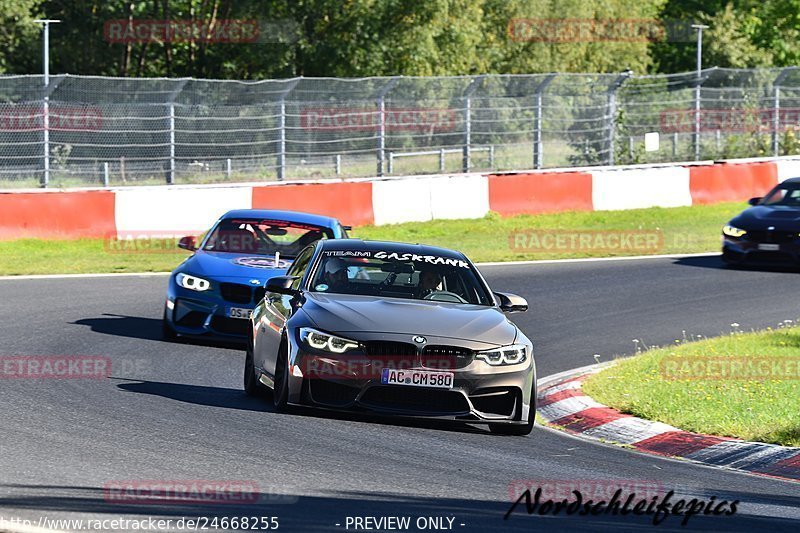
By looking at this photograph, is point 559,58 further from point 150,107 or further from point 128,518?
point 128,518

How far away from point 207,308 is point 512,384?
196 inches

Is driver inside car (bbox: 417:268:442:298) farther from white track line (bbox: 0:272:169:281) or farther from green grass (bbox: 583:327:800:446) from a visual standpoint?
white track line (bbox: 0:272:169:281)

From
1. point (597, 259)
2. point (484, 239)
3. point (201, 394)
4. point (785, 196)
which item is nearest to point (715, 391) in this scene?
point (201, 394)

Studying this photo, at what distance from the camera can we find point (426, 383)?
31.1 feet

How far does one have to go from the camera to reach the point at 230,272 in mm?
14023

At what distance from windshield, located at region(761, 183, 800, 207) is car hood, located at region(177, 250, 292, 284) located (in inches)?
417

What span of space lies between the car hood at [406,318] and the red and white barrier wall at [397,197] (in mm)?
12446

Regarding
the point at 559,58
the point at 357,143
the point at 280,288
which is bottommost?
the point at 280,288

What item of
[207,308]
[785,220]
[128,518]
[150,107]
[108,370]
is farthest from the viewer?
[150,107]

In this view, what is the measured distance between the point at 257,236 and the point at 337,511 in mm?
8503

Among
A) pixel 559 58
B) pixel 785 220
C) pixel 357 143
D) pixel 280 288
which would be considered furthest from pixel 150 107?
pixel 559 58

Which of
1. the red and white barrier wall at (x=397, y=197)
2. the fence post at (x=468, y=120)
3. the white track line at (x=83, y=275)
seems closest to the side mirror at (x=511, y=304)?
the white track line at (x=83, y=275)

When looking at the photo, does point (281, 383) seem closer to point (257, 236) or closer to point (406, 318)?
point (406, 318)

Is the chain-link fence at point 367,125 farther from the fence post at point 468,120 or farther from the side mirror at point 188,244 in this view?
the side mirror at point 188,244
